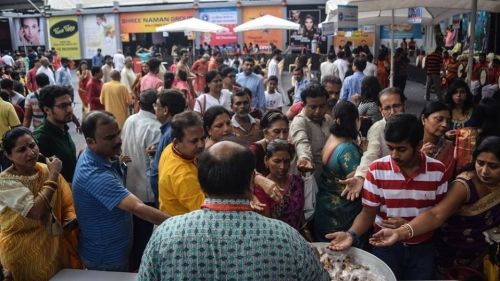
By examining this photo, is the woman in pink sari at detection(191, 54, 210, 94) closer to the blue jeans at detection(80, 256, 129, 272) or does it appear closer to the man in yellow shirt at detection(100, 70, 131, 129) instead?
the man in yellow shirt at detection(100, 70, 131, 129)

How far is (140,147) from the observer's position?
423 cm

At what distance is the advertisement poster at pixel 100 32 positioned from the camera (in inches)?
1024

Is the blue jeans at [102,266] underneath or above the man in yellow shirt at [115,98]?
underneath

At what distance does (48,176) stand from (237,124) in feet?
6.60

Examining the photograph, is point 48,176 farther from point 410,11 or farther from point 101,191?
point 410,11

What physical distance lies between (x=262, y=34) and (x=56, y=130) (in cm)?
2149

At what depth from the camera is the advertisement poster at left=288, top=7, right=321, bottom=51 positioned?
930 inches

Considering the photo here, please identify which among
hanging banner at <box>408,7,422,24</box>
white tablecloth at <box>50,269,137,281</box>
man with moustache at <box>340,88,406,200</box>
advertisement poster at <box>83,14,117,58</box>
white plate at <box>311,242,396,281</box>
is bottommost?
white tablecloth at <box>50,269,137,281</box>

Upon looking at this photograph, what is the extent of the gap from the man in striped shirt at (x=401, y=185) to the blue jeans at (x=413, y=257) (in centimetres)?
2

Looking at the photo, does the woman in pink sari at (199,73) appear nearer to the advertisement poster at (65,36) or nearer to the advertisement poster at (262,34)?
the advertisement poster at (262,34)

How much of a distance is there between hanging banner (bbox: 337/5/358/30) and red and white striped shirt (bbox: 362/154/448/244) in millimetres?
4348

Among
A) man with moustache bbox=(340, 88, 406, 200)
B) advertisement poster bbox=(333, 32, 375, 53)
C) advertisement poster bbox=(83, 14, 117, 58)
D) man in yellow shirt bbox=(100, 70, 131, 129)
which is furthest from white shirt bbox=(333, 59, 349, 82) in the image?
advertisement poster bbox=(83, 14, 117, 58)

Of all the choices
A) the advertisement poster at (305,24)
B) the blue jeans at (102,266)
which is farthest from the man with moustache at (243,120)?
the advertisement poster at (305,24)

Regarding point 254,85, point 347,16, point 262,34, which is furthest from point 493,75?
point 262,34
